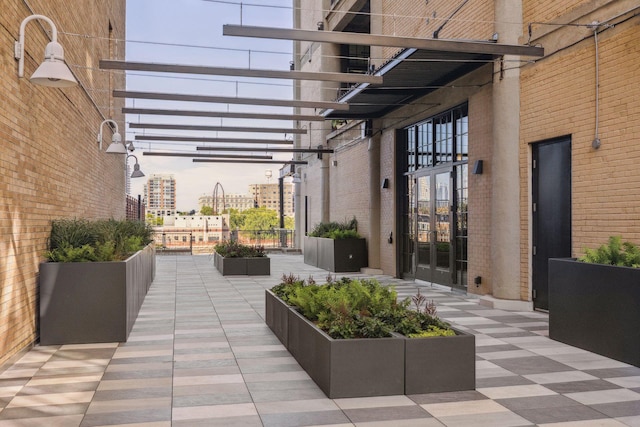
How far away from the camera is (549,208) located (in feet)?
30.4

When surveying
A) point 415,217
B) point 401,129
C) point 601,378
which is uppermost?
point 401,129

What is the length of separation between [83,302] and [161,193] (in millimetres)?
96124

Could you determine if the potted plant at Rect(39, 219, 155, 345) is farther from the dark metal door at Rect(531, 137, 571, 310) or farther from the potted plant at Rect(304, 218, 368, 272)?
the potted plant at Rect(304, 218, 368, 272)

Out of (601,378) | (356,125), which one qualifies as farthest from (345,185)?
Answer: (601,378)

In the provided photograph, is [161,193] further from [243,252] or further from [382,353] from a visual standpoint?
[382,353]

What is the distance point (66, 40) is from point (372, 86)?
19.9ft

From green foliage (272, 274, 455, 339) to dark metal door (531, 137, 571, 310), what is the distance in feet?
12.5

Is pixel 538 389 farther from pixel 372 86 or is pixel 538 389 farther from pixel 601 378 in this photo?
pixel 372 86

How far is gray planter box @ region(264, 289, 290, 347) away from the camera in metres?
6.77

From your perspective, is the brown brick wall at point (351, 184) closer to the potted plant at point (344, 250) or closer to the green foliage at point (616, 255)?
the potted plant at point (344, 250)

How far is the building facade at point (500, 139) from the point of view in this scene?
792cm

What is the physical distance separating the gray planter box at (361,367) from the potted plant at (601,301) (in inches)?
107

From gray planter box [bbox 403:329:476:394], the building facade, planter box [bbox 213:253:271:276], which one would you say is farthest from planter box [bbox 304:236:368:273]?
gray planter box [bbox 403:329:476:394]

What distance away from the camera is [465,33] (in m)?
Result: 11.6
